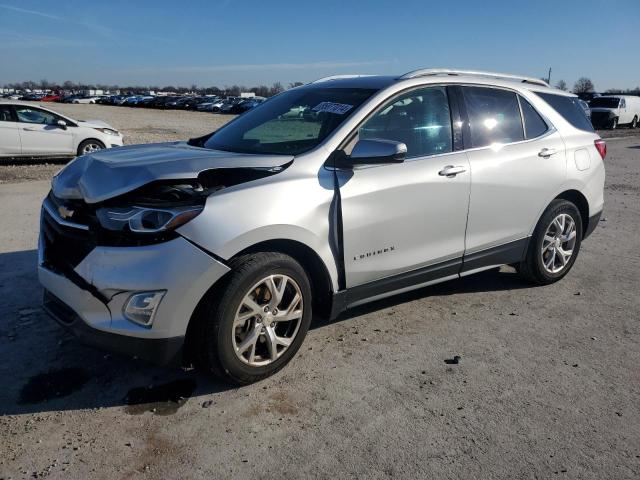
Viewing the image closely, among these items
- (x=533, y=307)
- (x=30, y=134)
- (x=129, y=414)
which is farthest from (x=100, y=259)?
(x=30, y=134)

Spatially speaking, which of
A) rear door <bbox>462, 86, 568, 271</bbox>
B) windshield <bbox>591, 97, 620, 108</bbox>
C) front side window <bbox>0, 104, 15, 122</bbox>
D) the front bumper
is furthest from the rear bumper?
windshield <bbox>591, 97, 620, 108</bbox>

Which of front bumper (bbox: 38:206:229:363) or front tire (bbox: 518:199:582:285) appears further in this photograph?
front tire (bbox: 518:199:582:285)

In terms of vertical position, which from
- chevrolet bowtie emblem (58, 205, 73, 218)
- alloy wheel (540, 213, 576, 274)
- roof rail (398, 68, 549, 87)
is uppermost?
roof rail (398, 68, 549, 87)

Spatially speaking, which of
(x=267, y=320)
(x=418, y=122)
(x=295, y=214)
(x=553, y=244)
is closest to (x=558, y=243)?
(x=553, y=244)

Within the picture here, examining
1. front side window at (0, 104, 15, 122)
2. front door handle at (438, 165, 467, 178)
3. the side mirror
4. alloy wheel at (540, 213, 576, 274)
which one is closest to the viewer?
the side mirror

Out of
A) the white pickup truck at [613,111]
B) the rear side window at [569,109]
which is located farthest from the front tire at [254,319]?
the white pickup truck at [613,111]

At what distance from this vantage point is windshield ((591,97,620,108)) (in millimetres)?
31167

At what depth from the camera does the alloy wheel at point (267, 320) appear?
318cm

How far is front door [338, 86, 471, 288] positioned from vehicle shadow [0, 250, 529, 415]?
2.74ft

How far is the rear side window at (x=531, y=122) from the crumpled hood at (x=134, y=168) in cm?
241

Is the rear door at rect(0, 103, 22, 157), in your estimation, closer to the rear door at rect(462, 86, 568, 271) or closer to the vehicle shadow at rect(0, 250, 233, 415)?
the vehicle shadow at rect(0, 250, 233, 415)

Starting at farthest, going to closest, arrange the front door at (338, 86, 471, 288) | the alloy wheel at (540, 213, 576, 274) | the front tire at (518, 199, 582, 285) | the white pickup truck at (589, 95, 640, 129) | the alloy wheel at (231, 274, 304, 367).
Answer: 1. the white pickup truck at (589, 95, 640, 129)
2. the alloy wheel at (540, 213, 576, 274)
3. the front tire at (518, 199, 582, 285)
4. the front door at (338, 86, 471, 288)
5. the alloy wheel at (231, 274, 304, 367)

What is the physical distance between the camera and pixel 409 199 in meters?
3.77

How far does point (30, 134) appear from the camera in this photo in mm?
12484
